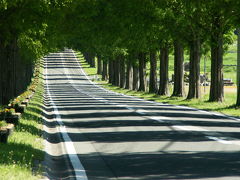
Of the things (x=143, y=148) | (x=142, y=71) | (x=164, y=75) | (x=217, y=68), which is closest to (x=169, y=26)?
(x=217, y=68)

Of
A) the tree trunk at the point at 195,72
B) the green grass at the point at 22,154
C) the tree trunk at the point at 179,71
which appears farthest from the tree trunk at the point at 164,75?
the green grass at the point at 22,154

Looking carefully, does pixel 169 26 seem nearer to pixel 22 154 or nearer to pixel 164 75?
pixel 164 75

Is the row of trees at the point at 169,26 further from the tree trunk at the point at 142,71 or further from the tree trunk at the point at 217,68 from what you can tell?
the tree trunk at the point at 142,71

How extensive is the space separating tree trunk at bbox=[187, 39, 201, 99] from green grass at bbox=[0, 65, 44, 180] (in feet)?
69.2

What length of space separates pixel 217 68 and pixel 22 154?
24.5m

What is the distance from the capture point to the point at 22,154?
1216 centimetres

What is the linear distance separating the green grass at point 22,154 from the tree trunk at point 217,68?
701 inches

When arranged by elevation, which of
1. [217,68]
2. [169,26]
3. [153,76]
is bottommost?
[153,76]

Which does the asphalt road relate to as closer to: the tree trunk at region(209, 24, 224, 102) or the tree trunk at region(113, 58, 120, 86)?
the tree trunk at region(209, 24, 224, 102)

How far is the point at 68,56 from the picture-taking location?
174 meters

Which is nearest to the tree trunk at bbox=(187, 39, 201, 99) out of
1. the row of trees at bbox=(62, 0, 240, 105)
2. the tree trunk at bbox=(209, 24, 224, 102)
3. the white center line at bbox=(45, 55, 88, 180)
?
the row of trees at bbox=(62, 0, 240, 105)

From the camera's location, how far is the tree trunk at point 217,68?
116ft

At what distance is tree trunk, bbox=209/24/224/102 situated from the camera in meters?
35.2

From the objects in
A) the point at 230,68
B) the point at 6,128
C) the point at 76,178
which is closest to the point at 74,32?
the point at 6,128
